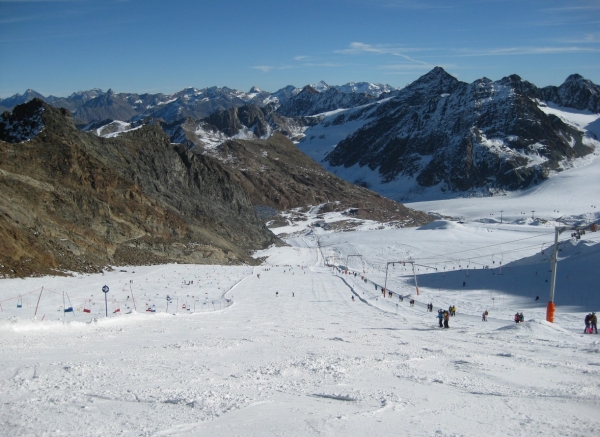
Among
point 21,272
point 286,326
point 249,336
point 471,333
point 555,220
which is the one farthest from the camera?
point 555,220

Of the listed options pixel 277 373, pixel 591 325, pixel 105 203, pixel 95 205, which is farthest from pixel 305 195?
pixel 277 373

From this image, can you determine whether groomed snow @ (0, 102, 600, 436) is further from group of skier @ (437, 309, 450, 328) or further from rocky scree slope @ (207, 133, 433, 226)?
rocky scree slope @ (207, 133, 433, 226)

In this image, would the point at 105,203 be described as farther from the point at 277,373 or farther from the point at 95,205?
the point at 277,373

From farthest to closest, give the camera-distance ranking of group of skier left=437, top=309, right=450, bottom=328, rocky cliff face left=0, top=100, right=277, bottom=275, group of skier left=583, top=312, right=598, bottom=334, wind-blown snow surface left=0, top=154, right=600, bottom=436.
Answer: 1. rocky cliff face left=0, top=100, right=277, bottom=275
2. group of skier left=437, top=309, right=450, bottom=328
3. group of skier left=583, top=312, right=598, bottom=334
4. wind-blown snow surface left=0, top=154, right=600, bottom=436

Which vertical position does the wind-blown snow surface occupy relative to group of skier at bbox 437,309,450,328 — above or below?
above

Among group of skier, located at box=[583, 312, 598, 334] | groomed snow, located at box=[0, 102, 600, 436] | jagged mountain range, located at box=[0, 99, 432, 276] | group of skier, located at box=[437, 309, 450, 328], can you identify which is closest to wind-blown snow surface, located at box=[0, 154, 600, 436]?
groomed snow, located at box=[0, 102, 600, 436]

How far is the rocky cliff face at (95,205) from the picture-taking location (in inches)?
1823

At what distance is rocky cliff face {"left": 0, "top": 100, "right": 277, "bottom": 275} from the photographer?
46312mm

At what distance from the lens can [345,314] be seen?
104 feet

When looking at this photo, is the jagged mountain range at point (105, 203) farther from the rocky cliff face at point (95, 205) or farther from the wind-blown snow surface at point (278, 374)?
the wind-blown snow surface at point (278, 374)

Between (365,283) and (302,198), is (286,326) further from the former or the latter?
(302,198)

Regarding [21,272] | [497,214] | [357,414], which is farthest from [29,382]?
[497,214]

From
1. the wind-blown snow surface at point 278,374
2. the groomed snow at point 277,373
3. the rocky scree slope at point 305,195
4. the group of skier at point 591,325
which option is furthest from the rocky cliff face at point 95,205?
the rocky scree slope at point 305,195

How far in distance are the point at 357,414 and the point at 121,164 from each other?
7927 cm
